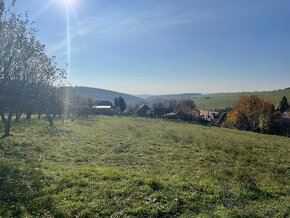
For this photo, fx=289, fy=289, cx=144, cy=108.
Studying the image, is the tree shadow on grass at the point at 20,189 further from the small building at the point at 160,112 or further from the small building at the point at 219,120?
the small building at the point at 160,112

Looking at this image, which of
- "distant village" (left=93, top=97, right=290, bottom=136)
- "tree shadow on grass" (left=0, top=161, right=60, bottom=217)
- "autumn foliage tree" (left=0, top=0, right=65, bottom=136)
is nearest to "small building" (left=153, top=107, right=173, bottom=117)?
"distant village" (left=93, top=97, right=290, bottom=136)

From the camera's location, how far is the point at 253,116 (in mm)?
103438

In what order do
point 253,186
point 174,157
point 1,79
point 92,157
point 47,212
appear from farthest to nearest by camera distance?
1. point 1,79
2. point 174,157
3. point 92,157
4. point 253,186
5. point 47,212

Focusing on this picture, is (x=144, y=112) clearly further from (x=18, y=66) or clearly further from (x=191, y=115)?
(x=18, y=66)

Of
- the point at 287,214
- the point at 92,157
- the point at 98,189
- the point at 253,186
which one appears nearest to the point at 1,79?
the point at 92,157

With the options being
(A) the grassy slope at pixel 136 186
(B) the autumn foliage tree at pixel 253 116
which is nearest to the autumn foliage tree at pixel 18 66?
(A) the grassy slope at pixel 136 186

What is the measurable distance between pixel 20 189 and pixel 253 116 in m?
99.3

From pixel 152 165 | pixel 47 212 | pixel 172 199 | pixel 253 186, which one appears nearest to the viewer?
pixel 47 212

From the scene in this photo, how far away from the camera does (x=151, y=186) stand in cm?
1616

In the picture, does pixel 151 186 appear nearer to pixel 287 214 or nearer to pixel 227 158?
pixel 287 214

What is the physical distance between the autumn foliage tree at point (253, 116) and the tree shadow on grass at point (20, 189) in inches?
3455

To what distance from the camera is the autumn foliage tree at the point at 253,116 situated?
9438 centimetres

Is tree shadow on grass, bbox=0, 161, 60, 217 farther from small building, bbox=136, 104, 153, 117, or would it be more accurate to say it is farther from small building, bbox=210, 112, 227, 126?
small building, bbox=136, 104, 153, 117

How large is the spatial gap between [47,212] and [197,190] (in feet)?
26.6
